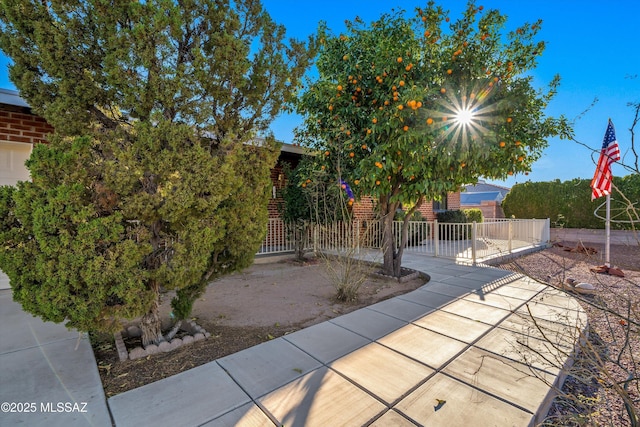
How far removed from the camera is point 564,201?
13.1 meters

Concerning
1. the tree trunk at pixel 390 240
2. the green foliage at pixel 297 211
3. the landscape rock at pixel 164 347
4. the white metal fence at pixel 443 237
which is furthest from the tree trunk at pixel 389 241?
the landscape rock at pixel 164 347

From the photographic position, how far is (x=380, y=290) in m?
5.16

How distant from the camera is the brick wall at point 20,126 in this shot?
479cm

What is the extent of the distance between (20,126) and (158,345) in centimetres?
486

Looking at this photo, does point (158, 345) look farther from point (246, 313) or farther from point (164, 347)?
point (246, 313)

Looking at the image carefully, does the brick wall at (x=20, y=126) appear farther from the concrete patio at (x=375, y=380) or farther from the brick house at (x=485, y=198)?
the brick house at (x=485, y=198)

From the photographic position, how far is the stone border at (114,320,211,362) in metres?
2.76

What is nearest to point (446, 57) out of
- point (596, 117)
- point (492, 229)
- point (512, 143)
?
point (512, 143)

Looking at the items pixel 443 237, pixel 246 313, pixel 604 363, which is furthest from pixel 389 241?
pixel 604 363

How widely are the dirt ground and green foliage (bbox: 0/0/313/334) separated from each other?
0.48 m

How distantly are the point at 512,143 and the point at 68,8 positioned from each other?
220 inches

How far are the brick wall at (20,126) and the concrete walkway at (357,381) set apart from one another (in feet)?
A: 11.8

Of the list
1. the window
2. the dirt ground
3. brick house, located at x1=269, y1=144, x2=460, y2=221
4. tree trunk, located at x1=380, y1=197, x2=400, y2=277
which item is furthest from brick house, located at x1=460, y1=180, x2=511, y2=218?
the dirt ground

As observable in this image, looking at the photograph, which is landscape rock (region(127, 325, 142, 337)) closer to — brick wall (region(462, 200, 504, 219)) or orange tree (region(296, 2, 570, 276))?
orange tree (region(296, 2, 570, 276))
